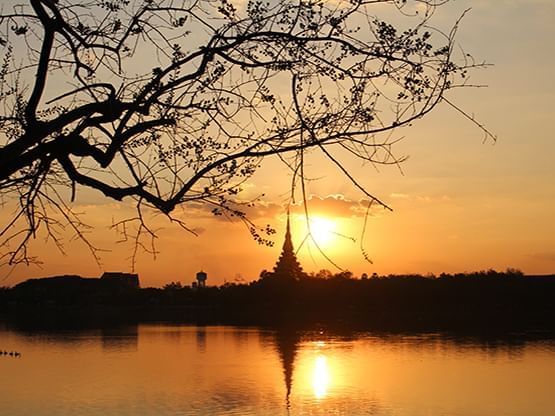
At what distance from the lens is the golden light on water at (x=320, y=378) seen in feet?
96.8

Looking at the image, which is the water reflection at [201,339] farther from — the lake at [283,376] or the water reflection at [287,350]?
the water reflection at [287,350]

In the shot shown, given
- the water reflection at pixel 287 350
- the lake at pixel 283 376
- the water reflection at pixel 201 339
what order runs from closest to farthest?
the lake at pixel 283 376, the water reflection at pixel 287 350, the water reflection at pixel 201 339

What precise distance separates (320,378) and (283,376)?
66.0 inches

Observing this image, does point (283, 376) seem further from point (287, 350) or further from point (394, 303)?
point (394, 303)

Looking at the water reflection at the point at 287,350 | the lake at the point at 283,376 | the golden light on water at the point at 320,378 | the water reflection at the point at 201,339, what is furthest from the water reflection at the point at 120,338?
the golden light on water at the point at 320,378

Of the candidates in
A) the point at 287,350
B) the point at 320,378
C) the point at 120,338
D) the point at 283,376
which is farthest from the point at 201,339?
the point at 320,378

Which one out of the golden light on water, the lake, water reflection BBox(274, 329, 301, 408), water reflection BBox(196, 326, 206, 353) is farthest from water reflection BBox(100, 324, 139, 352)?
the golden light on water

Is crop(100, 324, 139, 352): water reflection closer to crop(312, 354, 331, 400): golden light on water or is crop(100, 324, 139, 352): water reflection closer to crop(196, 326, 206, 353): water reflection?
crop(196, 326, 206, 353): water reflection

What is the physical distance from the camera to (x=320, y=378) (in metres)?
32.8

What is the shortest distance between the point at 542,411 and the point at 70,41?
2356cm

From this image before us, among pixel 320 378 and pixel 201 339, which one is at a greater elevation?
pixel 201 339

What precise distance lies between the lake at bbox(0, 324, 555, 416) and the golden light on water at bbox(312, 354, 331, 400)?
80 mm

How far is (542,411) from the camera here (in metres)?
24.9

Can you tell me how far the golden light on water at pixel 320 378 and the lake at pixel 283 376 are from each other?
0.08 meters
